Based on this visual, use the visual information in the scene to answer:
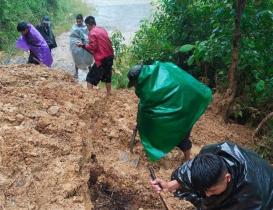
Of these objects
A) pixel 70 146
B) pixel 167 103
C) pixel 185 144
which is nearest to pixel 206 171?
pixel 70 146

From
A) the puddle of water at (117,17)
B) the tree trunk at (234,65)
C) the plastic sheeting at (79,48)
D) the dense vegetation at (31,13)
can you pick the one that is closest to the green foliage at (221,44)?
the tree trunk at (234,65)

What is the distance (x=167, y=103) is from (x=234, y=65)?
57.4 inches

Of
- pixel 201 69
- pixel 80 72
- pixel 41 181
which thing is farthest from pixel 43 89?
pixel 80 72

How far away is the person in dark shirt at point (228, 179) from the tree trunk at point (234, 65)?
8.94 ft

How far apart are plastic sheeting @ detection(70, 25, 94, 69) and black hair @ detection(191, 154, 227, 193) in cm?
548

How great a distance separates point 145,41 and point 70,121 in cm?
401

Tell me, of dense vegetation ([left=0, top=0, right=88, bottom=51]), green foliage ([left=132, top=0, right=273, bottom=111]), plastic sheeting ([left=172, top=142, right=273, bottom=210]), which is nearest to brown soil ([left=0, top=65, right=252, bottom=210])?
green foliage ([left=132, top=0, right=273, bottom=111])

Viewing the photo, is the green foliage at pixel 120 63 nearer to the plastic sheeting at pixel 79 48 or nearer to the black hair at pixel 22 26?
the plastic sheeting at pixel 79 48

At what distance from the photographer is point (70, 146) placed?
13.0 feet

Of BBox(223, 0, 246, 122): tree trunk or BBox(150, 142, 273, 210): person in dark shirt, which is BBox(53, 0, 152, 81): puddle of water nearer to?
BBox(223, 0, 246, 122): tree trunk

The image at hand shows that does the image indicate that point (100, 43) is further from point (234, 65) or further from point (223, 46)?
point (234, 65)

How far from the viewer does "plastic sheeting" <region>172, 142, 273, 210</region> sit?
2.37m

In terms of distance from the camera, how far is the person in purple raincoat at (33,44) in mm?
6301

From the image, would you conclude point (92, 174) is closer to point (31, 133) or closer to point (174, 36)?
point (31, 133)
